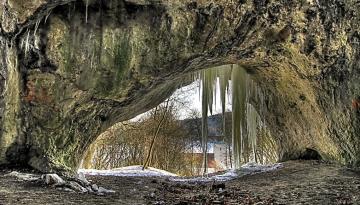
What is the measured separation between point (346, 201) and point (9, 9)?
385 centimetres

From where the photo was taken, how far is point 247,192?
5.23m

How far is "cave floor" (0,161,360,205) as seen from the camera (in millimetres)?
3789

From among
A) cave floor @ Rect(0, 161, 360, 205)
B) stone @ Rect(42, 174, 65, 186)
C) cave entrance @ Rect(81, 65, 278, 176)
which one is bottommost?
cave floor @ Rect(0, 161, 360, 205)

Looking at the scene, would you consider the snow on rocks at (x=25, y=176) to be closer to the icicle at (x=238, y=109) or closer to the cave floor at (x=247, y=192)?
the cave floor at (x=247, y=192)

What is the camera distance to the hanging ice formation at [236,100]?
9703 millimetres

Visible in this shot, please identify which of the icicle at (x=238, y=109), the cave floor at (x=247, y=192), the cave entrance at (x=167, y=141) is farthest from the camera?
the cave entrance at (x=167, y=141)

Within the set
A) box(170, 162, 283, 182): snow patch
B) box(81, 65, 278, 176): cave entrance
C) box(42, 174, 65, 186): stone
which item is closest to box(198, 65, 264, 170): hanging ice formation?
box(170, 162, 283, 182): snow patch

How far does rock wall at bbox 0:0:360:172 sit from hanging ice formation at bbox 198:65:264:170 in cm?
212

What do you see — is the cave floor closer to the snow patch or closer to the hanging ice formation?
the snow patch

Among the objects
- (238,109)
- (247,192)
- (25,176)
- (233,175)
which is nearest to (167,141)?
(238,109)

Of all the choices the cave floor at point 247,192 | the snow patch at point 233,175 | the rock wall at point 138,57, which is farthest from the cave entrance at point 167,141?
the cave floor at point 247,192

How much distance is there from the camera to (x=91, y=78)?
566 cm

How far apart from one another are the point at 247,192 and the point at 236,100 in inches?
195

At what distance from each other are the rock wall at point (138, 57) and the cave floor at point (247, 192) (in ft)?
2.78
